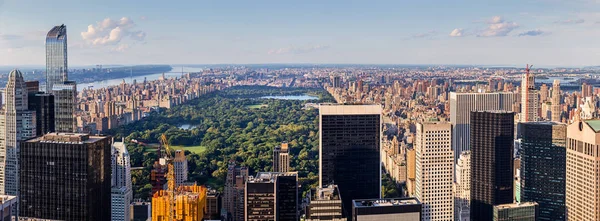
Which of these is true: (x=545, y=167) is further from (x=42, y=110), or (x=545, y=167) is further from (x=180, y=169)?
(x=42, y=110)

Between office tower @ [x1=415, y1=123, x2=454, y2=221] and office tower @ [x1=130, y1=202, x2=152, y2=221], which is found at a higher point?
office tower @ [x1=415, y1=123, x2=454, y2=221]

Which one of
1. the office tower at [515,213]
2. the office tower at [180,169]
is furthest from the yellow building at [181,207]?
the office tower at [515,213]

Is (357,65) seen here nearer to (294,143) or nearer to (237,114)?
(237,114)

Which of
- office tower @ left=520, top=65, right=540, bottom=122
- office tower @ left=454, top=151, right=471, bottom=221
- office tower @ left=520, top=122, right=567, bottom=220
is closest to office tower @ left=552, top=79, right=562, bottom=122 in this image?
office tower @ left=520, top=65, right=540, bottom=122

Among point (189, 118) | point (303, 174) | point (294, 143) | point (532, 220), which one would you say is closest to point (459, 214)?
point (532, 220)

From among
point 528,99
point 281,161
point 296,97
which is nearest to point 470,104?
point 528,99

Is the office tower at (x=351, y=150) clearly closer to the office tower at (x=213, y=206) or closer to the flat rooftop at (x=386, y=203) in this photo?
the office tower at (x=213, y=206)

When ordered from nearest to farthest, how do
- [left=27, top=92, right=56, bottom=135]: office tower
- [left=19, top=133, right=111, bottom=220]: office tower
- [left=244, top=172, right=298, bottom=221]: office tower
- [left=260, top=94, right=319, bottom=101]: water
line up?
[left=19, top=133, right=111, bottom=220]: office tower, [left=244, top=172, right=298, bottom=221]: office tower, [left=27, top=92, right=56, bottom=135]: office tower, [left=260, top=94, right=319, bottom=101]: water

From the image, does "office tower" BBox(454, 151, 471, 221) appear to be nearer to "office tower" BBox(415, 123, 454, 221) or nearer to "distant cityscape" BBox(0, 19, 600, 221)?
"distant cityscape" BBox(0, 19, 600, 221)
